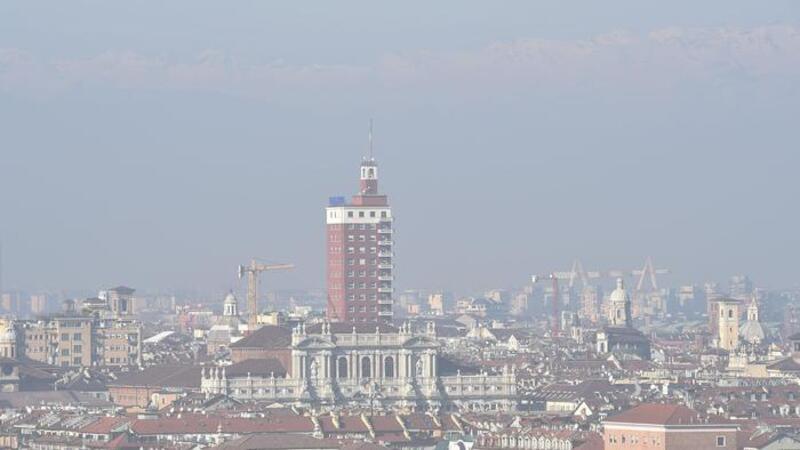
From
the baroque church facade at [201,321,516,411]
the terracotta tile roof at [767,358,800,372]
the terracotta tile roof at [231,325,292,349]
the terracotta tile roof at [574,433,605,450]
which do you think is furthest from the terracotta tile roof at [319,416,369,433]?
the terracotta tile roof at [767,358,800,372]

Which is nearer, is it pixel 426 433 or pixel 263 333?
pixel 426 433

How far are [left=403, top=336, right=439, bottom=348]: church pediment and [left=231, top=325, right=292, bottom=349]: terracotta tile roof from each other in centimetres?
588

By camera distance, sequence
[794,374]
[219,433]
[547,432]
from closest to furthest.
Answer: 1. [547,432]
2. [219,433]
3. [794,374]

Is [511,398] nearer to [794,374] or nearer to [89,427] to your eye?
[794,374]

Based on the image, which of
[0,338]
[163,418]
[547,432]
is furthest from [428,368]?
[547,432]

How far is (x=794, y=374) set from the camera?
189875mm

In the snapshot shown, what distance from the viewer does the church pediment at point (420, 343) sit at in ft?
584

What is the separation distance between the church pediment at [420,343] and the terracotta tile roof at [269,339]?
5884mm

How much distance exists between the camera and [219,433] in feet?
426

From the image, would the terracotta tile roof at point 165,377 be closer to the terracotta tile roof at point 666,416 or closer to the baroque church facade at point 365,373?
the baroque church facade at point 365,373

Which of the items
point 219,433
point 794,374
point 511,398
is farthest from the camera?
point 794,374

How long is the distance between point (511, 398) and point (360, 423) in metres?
38.1

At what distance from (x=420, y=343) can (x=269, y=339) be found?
340 inches

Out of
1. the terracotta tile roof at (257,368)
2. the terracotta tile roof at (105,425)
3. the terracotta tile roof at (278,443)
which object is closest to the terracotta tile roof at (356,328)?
the terracotta tile roof at (257,368)
